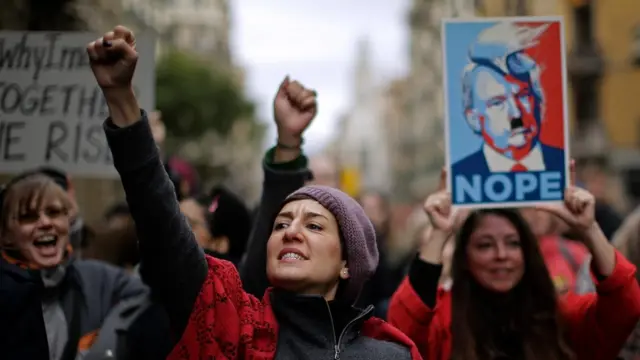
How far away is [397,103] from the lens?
107 m

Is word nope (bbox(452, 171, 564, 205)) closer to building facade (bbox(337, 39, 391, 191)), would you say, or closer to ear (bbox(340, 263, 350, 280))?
ear (bbox(340, 263, 350, 280))

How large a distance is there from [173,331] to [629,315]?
1889 mm

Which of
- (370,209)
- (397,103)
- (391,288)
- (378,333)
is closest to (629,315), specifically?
(378,333)

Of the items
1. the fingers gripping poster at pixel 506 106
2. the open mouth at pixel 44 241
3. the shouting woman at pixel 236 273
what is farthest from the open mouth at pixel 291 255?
the fingers gripping poster at pixel 506 106

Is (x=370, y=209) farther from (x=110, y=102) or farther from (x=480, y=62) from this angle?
(x=110, y=102)

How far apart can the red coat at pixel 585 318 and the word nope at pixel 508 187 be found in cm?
44

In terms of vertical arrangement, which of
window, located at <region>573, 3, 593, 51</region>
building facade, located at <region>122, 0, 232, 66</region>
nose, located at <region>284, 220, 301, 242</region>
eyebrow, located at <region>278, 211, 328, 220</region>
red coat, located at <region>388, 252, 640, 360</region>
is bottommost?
red coat, located at <region>388, 252, 640, 360</region>

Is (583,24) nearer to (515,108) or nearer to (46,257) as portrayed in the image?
(515,108)

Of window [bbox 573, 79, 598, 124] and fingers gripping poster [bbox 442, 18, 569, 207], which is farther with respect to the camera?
window [bbox 573, 79, 598, 124]

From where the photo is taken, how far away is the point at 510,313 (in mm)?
4137

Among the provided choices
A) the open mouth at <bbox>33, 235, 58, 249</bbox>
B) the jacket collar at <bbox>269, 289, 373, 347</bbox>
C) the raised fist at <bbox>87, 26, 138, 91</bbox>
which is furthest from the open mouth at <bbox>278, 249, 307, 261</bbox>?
the open mouth at <bbox>33, 235, 58, 249</bbox>

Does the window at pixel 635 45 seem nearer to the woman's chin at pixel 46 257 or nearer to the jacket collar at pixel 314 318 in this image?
the woman's chin at pixel 46 257

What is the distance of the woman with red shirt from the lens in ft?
12.8

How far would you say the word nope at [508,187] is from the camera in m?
4.27
